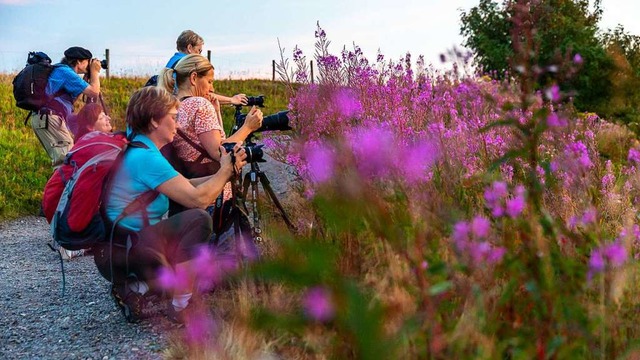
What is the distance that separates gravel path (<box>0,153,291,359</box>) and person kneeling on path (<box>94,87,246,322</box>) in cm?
28

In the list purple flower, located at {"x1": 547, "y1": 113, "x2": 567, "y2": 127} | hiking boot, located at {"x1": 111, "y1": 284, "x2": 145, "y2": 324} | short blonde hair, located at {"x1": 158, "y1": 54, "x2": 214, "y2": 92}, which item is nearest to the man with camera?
short blonde hair, located at {"x1": 158, "y1": 54, "x2": 214, "y2": 92}

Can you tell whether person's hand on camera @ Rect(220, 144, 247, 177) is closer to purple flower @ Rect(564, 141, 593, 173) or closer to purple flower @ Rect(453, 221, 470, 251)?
purple flower @ Rect(564, 141, 593, 173)

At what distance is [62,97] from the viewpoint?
7641 millimetres

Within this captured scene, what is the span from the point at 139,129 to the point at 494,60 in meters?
28.7

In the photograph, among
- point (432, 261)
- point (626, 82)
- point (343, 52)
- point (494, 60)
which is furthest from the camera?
point (494, 60)

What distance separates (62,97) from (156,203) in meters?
4.14

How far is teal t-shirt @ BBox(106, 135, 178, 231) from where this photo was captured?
3.83m

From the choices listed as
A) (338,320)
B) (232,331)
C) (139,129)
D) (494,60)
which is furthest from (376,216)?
(494,60)

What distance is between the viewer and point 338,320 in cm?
108

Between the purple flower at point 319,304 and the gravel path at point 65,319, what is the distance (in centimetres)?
252

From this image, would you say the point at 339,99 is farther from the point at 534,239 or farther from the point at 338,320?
the point at 338,320

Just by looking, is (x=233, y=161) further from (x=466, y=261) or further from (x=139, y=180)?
(x=466, y=261)

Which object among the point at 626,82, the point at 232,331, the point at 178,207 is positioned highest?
the point at 626,82

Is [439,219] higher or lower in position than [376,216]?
lower
